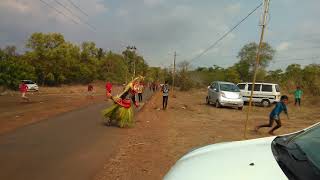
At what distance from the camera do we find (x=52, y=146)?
31.9 feet

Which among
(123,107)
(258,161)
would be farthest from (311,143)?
(123,107)

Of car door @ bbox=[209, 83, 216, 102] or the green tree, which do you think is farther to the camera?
the green tree

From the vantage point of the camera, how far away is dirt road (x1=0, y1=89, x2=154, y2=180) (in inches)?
284

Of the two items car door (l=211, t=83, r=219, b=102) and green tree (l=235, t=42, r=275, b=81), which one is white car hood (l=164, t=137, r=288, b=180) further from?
green tree (l=235, t=42, r=275, b=81)

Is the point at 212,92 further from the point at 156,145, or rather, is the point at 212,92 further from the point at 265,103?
the point at 156,145

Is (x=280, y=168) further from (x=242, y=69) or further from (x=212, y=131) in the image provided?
(x=242, y=69)

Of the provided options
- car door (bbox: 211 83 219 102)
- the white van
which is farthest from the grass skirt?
the white van

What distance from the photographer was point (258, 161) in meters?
2.73

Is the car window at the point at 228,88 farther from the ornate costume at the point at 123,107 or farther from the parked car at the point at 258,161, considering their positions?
the parked car at the point at 258,161

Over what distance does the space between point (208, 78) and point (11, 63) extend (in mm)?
44573

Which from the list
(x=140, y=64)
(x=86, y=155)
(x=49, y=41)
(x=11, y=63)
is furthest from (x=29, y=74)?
(x=140, y=64)

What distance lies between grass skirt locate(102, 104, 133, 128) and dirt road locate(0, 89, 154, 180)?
470mm

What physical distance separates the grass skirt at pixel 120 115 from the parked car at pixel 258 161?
10.7 metres

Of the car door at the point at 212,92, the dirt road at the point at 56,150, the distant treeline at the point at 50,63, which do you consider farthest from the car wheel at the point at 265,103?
the dirt road at the point at 56,150
